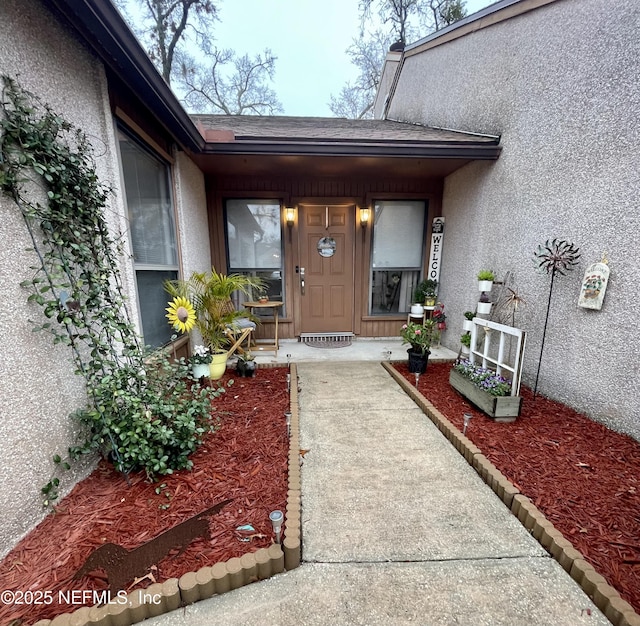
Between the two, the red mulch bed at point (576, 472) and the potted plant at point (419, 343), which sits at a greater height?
the potted plant at point (419, 343)

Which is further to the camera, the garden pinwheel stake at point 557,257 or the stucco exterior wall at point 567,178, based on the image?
the garden pinwheel stake at point 557,257

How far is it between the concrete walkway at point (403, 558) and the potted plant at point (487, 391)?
23.7 inches

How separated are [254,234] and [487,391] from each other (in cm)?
380

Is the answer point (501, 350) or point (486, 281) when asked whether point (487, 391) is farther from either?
point (486, 281)

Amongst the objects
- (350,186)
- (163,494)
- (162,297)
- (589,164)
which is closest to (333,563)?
(163,494)

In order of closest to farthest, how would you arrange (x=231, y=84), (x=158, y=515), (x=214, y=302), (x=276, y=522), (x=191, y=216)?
1. (x=276, y=522)
2. (x=158, y=515)
3. (x=214, y=302)
4. (x=191, y=216)
5. (x=231, y=84)

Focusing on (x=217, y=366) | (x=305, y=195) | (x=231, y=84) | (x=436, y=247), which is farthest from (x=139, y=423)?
(x=231, y=84)

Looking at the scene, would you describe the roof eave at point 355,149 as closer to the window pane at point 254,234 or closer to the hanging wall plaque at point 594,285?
the window pane at point 254,234

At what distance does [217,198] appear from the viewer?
4.44 metres

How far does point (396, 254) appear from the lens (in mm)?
4871

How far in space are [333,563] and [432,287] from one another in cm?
400

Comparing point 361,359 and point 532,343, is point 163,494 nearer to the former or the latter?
point 361,359

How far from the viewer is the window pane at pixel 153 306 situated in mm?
2553

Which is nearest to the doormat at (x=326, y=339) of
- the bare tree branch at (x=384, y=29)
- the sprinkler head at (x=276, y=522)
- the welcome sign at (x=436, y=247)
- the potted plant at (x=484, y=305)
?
the welcome sign at (x=436, y=247)
